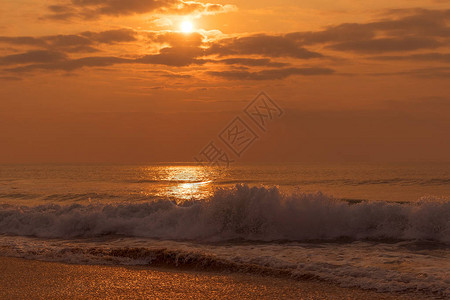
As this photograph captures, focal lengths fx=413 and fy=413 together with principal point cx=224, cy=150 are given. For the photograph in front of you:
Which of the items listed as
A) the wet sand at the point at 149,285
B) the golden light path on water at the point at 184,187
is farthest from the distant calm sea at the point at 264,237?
the golden light path on water at the point at 184,187

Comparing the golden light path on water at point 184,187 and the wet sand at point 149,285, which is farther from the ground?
the wet sand at point 149,285

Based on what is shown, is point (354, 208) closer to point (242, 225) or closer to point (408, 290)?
point (242, 225)

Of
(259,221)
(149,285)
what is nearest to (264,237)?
(259,221)

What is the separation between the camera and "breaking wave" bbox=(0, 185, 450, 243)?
43.0 feet

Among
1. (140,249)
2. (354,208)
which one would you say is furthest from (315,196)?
(140,249)

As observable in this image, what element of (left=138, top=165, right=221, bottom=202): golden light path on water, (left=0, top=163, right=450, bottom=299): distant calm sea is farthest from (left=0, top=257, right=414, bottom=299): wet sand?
(left=138, top=165, right=221, bottom=202): golden light path on water

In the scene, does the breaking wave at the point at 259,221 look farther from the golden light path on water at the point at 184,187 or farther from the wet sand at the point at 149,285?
the golden light path on water at the point at 184,187

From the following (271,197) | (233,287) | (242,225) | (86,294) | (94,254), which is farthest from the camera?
(271,197)

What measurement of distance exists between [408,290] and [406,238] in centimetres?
589

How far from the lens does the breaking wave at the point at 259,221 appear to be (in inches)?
516

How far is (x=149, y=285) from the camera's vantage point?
7.52 m

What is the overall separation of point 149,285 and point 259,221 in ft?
22.4

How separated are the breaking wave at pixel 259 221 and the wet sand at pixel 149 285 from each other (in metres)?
4.93

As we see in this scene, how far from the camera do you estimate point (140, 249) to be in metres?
10.6
